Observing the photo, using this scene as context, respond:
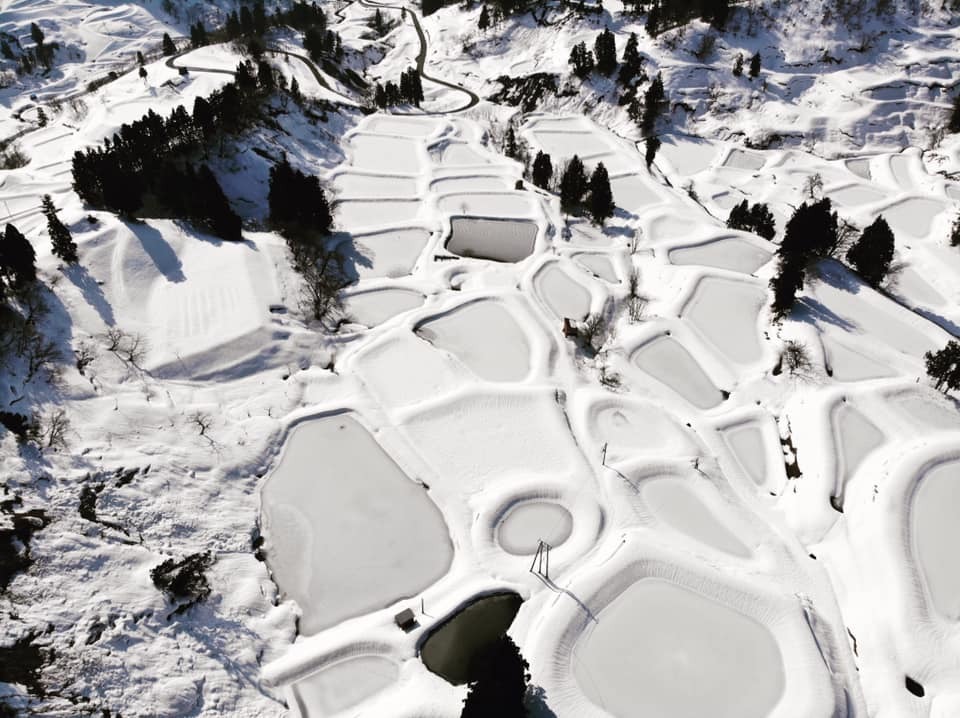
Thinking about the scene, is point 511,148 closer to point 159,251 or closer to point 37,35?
point 159,251

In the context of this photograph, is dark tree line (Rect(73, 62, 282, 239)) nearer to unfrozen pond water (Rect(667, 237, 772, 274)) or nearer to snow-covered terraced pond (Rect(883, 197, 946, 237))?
unfrozen pond water (Rect(667, 237, 772, 274))

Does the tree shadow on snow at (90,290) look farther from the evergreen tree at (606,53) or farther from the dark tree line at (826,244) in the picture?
the evergreen tree at (606,53)

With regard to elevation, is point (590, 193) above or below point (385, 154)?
below

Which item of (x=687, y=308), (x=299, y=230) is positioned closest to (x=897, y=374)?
(x=687, y=308)

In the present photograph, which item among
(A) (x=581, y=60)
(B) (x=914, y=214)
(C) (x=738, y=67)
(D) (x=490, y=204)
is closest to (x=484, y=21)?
(A) (x=581, y=60)

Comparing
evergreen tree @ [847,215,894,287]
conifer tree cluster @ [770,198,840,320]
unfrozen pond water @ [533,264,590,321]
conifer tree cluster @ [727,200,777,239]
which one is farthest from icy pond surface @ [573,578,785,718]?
conifer tree cluster @ [727,200,777,239]

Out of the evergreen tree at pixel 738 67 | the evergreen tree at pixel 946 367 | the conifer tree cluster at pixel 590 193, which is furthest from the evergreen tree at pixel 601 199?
the evergreen tree at pixel 738 67
